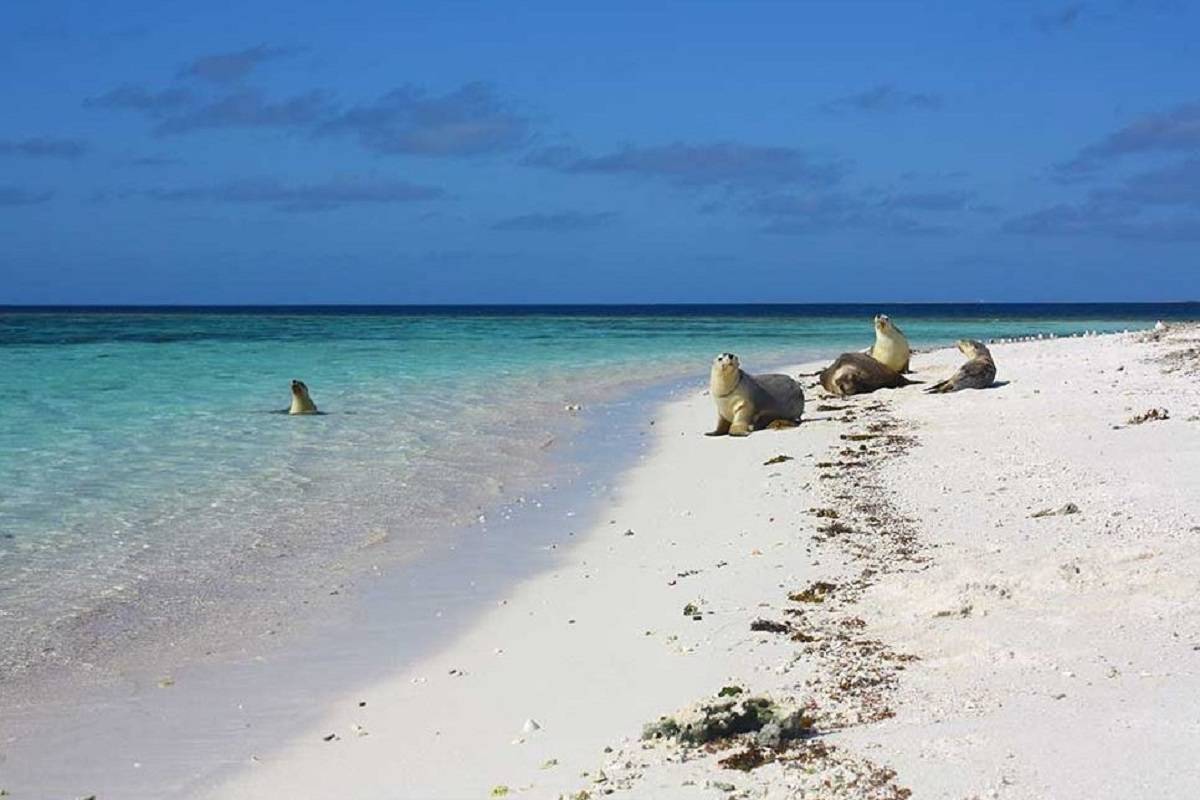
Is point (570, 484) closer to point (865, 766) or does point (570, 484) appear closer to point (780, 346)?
point (865, 766)

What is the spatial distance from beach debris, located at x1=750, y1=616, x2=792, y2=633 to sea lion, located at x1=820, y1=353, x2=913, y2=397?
46.5 ft

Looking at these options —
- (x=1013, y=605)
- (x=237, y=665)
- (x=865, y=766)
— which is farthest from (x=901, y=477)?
(x=865, y=766)

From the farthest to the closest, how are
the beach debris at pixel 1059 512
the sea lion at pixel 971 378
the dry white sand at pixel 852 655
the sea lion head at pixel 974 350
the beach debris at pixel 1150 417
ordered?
the sea lion head at pixel 974 350 → the sea lion at pixel 971 378 → the beach debris at pixel 1150 417 → the beach debris at pixel 1059 512 → the dry white sand at pixel 852 655

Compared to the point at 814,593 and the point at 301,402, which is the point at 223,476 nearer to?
the point at 301,402

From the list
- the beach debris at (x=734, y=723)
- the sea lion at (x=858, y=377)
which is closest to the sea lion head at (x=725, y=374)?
the sea lion at (x=858, y=377)

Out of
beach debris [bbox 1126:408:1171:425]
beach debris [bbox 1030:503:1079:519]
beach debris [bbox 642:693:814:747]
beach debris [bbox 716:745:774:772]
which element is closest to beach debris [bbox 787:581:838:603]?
beach debris [bbox 1030:503:1079:519]

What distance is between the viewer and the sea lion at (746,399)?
16125 mm

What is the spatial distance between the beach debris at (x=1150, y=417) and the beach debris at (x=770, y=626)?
7348mm

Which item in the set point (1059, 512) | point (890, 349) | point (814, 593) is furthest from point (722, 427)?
point (814, 593)

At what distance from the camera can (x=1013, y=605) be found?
6.16 m

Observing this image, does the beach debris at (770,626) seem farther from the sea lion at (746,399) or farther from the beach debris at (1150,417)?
the sea lion at (746,399)

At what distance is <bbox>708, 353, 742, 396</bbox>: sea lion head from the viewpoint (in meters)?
16.1

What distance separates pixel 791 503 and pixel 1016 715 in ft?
19.1

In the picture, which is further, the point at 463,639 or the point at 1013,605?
the point at 463,639
